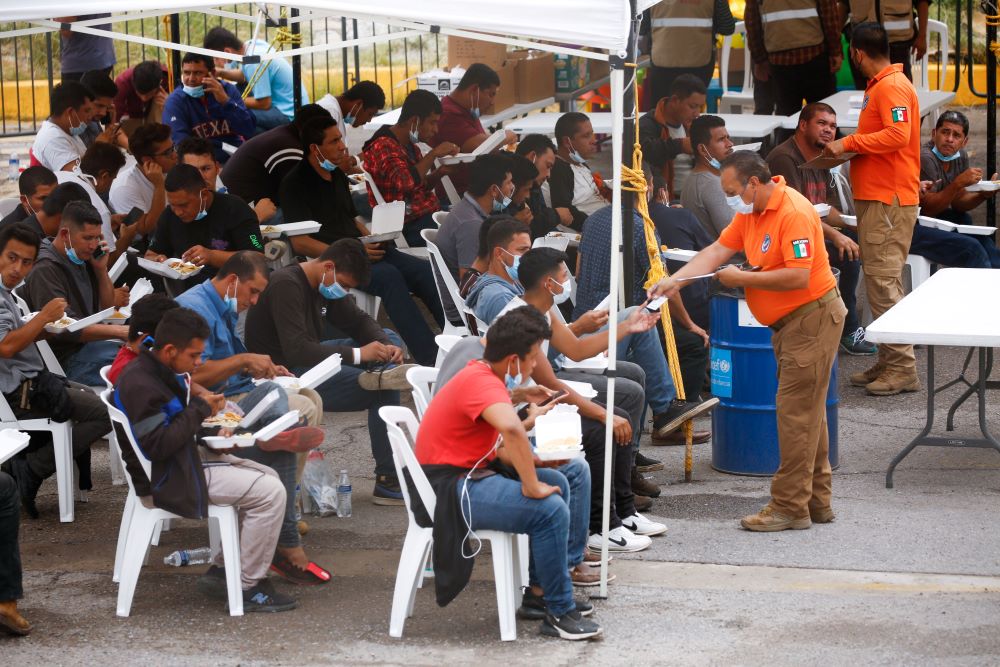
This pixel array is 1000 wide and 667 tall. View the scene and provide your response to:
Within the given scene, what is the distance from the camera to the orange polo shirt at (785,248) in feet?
20.1

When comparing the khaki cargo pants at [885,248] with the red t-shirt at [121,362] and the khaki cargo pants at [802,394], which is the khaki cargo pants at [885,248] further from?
the red t-shirt at [121,362]

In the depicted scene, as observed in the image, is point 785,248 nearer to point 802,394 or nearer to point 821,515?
point 802,394

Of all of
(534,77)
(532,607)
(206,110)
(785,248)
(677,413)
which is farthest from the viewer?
(534,77)

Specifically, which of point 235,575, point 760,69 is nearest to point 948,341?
point 235,575

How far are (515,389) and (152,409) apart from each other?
4.51ft

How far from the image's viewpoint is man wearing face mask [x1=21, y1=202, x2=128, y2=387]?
6.93m

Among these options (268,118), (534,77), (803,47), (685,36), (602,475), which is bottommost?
(602,475)

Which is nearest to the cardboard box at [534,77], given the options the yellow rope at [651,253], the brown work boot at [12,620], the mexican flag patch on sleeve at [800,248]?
the yellow rope at [651,253]

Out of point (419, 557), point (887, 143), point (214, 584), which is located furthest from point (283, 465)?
point (887, 143)

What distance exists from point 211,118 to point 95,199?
207cm

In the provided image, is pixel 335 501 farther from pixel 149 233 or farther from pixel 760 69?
pixel 760 69

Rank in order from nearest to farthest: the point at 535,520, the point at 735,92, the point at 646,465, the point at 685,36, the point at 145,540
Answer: the point at 535,520, the point at 145,540, the point at 646,465, the point at 685,36, the point at 735,92

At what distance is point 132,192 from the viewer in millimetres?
8695

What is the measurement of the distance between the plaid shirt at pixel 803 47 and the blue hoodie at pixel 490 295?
16.6ft
